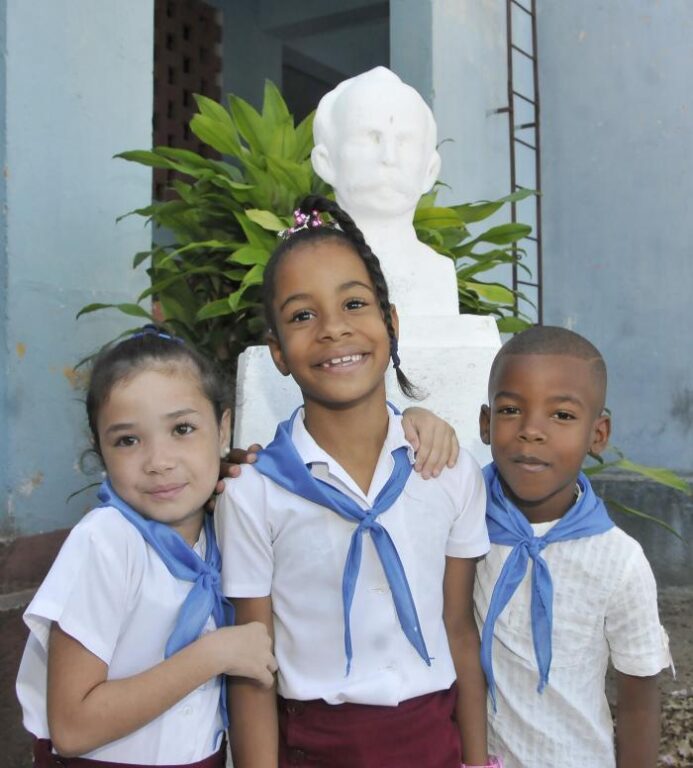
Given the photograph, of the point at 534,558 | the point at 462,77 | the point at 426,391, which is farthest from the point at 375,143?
the point at 462,77

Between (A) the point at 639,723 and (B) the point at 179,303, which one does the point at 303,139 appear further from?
(A) the point at 639,723

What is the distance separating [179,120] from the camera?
5.29 m

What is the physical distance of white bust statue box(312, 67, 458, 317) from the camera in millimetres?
2262

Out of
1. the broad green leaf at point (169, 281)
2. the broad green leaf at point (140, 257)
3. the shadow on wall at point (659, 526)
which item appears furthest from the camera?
the shadow on wall at point (659, 526)

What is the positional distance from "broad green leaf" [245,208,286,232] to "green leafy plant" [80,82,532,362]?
7 centimetres

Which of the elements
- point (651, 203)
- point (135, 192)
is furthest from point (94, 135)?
point (651, 203)

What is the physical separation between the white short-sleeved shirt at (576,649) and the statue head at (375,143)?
1.14 meters

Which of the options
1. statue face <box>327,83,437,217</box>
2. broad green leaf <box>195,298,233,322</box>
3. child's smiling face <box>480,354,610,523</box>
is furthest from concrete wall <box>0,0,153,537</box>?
child's smiling face <box>480,354,610,523</box>

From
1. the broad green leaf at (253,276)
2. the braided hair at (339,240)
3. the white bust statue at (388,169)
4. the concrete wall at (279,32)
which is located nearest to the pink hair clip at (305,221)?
the braided hair at (339,240)

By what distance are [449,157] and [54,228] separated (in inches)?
100

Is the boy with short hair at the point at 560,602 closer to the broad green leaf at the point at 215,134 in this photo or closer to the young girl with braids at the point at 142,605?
the young girl with braids at the point at 142,605

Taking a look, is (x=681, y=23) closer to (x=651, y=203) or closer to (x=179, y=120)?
(x=651, y=203)

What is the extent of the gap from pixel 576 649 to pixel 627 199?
3725 millimetres

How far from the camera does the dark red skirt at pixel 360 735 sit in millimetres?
1364
